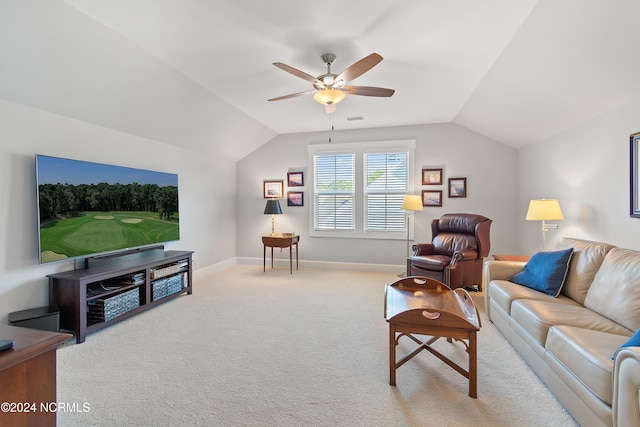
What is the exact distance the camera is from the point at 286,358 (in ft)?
7.52

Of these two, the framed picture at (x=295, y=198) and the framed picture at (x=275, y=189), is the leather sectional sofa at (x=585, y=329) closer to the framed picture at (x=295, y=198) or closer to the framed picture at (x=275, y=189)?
the framed picture at (x=295, y=198)

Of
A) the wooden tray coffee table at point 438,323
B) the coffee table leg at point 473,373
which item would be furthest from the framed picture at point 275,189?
the coffee table leg at point 473,373

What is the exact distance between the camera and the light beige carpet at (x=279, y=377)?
167cm

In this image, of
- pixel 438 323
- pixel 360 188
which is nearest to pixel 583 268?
pixel 438 323

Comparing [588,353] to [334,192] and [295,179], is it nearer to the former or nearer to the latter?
[334,192]

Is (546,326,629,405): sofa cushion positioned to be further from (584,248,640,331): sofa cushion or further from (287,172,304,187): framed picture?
(287,172,304,187): framed picture

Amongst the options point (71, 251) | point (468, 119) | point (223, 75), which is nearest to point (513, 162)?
point (468, 119)

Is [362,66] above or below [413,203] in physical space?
above

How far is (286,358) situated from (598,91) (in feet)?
11.6

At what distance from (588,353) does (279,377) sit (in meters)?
1.85

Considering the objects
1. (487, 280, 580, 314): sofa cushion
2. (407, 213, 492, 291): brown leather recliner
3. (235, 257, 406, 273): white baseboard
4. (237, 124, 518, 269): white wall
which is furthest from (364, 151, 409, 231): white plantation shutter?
(487, 280, 580, 314): sofa cushion

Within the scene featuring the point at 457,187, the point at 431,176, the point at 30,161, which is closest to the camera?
the point at 30,161

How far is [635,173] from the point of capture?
2.36 meters

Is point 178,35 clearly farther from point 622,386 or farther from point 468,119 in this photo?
point 468,119
